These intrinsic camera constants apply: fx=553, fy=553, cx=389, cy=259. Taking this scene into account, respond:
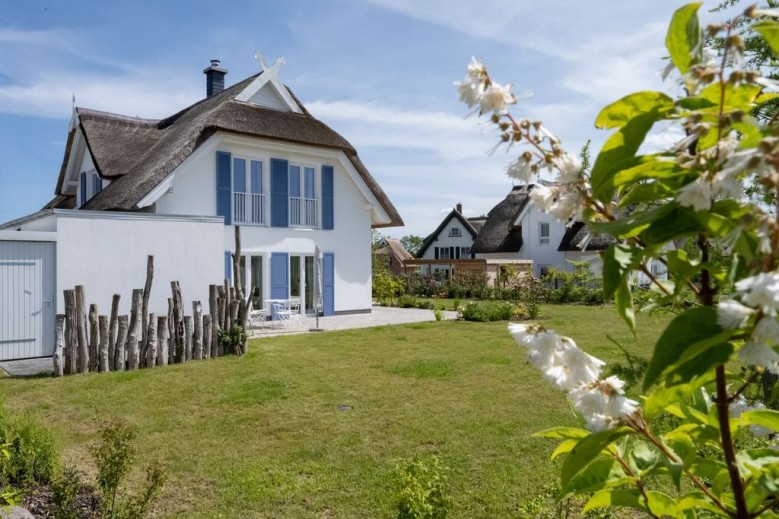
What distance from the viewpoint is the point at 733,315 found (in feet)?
2.40

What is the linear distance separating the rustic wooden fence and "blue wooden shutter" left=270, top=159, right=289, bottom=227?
223 inches

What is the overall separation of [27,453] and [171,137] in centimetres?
1365

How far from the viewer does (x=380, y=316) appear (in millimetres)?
18250

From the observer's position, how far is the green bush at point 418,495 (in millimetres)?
2887

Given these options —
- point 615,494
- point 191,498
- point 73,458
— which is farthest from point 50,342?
point 615,494

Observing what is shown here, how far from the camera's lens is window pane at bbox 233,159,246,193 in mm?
16031

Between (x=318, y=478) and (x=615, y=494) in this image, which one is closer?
(x=615, y=494)

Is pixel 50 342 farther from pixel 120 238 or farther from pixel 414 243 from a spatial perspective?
pixel 414 243

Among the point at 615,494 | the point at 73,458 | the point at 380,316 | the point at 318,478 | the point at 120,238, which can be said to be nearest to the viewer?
the point at 615,494

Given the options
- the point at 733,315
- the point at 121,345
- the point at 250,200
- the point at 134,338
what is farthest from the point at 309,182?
the point at 733,315

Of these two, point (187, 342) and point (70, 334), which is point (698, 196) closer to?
point (70, 334)

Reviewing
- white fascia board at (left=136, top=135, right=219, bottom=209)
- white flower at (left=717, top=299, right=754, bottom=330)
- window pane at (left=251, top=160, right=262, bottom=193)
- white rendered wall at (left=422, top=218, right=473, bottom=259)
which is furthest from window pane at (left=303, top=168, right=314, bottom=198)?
white rendered wall at (left=422, top=218, right=473, bottom=259)

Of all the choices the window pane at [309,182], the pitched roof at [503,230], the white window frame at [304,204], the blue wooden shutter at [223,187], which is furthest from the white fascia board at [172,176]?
the pitched roof at [503,230]

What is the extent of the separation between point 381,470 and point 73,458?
9.82ft
